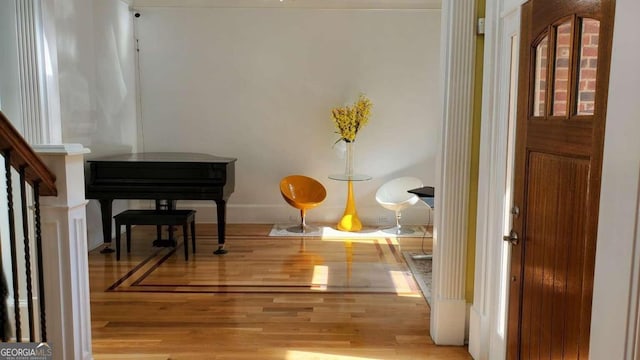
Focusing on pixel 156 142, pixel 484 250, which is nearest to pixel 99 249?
pixel 156 142

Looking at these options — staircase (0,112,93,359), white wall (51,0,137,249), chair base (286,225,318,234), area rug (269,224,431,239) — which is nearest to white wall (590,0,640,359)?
staircase (0,112,93,359)

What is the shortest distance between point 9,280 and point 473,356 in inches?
117

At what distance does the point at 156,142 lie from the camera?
6.61 meters

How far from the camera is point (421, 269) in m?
4.69

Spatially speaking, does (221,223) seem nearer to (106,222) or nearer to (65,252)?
(106,222)

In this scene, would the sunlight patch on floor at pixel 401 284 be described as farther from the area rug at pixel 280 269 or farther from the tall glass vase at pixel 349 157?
the tall glass vase at pixel 349 157

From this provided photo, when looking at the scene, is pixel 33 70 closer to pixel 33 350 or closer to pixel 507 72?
pixel 33 350

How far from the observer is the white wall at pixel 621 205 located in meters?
1.23

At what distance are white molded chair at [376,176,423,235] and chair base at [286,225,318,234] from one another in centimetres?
93

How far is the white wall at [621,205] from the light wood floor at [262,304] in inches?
68.2

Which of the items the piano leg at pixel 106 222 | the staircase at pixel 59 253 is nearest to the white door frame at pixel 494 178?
the staircase at pixel 59 253

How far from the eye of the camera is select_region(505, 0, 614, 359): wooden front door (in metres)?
1.55

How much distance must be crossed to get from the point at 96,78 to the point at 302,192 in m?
2.81

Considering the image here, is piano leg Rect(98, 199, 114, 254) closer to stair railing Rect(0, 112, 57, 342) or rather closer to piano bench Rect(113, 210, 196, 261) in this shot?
piano bench Rect(113, 210, 196, 261)
